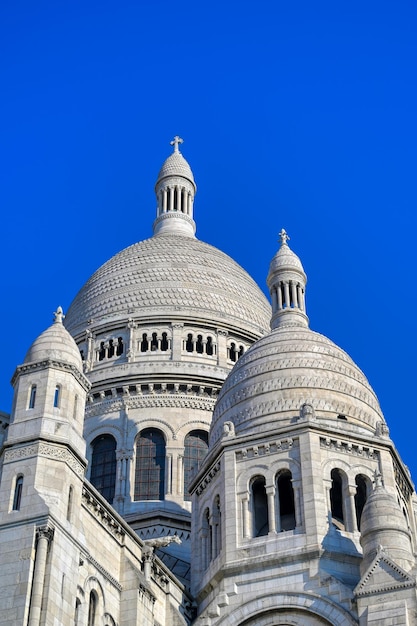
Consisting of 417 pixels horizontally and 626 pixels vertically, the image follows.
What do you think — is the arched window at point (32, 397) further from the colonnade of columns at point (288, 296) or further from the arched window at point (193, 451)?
the arched window at point (193, 451)

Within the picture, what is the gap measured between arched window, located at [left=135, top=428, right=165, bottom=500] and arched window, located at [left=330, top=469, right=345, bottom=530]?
38.6 ft

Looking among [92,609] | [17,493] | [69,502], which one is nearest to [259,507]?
[92,609]

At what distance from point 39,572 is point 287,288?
73.4 feet

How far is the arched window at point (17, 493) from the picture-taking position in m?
30.0

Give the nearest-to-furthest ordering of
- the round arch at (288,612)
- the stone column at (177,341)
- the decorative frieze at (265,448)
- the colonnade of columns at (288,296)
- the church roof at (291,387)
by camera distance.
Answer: the round arch at (288,612) < the decorative frieze at (265,448) < the church roof at (291,387) < the colonnade of columns at (288,296) < the stone column at (177,341)

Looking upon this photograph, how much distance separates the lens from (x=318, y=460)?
3675 centimetres

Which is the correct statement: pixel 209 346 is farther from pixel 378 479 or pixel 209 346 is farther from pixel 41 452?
pixel 41 452

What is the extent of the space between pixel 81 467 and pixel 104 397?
19598 millimetres

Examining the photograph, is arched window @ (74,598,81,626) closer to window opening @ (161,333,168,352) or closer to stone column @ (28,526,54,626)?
stone column @ (28,526,54,626)

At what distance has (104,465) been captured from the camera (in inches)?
1973

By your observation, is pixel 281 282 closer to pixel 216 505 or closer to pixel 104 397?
pixel 104 397

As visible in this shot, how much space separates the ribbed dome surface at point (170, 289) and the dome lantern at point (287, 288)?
19.6 ft

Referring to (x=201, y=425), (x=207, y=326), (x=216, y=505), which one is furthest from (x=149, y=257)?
(x=216, y=505)

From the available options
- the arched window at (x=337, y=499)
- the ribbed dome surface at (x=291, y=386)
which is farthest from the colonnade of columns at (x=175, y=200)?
the arched window at (x=337, y=499)
